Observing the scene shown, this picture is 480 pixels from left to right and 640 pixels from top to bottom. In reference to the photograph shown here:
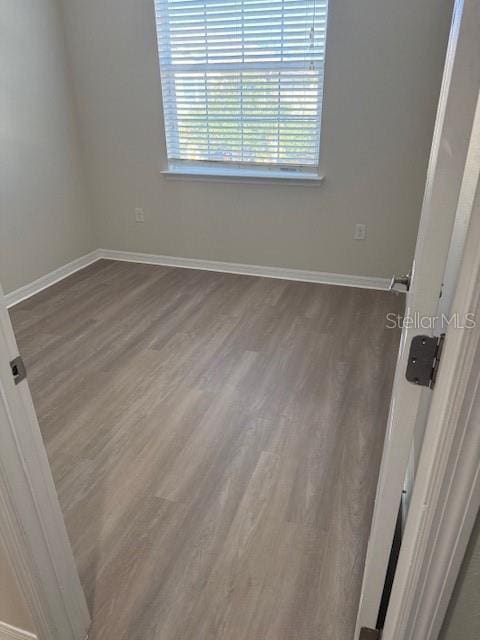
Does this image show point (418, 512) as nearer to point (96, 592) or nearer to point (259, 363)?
point (96, 592)

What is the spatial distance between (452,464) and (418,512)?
Result: 0.41 feet

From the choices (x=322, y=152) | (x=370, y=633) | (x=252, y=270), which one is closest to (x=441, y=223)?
(x=370, y=633)

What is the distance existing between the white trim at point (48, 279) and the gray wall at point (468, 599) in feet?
10.5

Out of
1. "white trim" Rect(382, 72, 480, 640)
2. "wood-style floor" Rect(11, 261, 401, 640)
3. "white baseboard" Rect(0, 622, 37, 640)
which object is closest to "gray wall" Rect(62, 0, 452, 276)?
"wood-style floor" Rect(11, 261, 401, 640)

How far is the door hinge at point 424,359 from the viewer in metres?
0.67

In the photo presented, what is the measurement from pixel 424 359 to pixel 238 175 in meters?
3.02

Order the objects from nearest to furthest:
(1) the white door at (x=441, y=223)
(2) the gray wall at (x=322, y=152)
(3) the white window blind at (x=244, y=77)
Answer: (1) the white door at (x=441, y=223)
(2) the gray wall at (x=322, y=152)
(3) the white window blind at (x=244, y=77)

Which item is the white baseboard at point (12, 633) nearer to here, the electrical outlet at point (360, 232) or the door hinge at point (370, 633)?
the door hinge at point (370, 633)

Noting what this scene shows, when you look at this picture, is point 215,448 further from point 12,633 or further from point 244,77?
point 244,77

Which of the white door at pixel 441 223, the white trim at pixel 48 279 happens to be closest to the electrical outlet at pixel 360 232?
the white trim at pixel 48 279

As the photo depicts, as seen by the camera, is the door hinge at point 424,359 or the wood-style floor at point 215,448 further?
the wood-style floor at point 215,448

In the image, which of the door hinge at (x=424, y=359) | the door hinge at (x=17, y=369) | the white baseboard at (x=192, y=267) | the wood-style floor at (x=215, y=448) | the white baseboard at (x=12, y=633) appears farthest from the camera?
the white baseboard at (x=192, y=267)

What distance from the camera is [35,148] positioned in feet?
11.0

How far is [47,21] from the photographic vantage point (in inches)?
130
